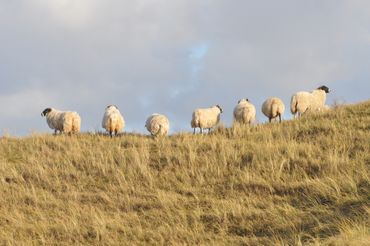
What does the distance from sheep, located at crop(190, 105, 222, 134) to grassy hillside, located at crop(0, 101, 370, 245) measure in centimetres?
301

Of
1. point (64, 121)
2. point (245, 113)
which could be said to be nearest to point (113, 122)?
point (64, 121)

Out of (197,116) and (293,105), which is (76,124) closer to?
(197,116)

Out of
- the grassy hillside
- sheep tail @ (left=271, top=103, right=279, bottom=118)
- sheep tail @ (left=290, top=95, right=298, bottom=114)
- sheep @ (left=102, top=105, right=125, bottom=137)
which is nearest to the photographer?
the grassy hillside

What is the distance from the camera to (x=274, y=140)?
18.5 meters

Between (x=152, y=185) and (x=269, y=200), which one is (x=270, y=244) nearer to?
(x=269, y=200)

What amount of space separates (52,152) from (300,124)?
30.0 feet

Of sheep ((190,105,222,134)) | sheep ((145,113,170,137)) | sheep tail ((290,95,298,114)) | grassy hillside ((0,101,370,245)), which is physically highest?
sheep tail ((290,95,298,114))

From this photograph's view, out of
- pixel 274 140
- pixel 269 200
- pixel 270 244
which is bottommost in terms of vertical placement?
pixel 270 244

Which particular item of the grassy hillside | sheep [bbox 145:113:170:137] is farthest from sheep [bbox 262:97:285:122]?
sheep [bbox 145:113:170:137]

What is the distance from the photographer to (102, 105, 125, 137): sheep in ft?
73.0

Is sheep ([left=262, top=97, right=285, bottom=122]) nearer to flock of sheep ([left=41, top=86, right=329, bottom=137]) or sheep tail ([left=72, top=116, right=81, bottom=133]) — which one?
flock of sheep ([left=41, top=86, right=329, bottom=137])

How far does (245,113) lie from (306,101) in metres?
3.32

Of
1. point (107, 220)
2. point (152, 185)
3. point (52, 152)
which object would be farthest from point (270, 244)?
point (52, 152)

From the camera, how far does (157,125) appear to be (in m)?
22.4
